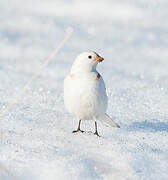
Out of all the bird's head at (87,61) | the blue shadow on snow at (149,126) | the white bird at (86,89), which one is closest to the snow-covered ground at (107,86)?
the blue shadow on snow at (149,126)

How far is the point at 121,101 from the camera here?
5.44 meters

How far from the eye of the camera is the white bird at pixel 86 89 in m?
3.92

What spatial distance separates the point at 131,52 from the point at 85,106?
15.0 ft

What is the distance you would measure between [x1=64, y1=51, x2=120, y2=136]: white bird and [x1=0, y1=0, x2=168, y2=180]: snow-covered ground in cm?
20

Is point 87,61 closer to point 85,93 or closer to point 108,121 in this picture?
point 85,93

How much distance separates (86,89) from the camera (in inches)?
154

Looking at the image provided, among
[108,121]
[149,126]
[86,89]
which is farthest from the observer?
[149,126]

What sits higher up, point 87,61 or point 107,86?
point 87,61

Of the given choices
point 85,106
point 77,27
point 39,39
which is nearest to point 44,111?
point 85,106

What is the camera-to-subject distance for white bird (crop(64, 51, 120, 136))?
3922mm

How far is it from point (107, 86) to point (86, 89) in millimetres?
2387

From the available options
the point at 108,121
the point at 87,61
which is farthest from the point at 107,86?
the point at 87,61

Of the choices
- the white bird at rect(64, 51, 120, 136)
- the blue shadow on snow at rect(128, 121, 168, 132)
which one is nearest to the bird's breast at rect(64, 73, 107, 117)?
the white bird at rect(64, 51, 120, 136)

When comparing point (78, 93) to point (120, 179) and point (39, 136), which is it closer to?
point (39, 136)
